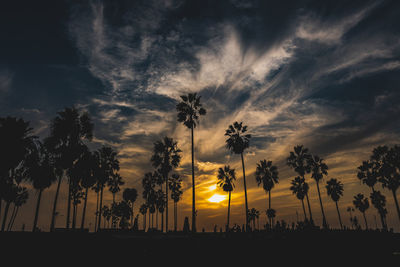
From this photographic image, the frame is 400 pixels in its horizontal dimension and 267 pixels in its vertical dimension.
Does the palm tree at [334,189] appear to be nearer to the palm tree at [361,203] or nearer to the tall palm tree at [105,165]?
the palm tree at [361,203]

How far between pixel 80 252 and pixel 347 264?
71.1 feet

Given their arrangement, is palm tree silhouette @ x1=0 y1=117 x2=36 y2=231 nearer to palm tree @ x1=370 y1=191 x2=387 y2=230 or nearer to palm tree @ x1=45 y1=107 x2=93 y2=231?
palm tree @ x1=45 y1=107 x2=93 y2=231

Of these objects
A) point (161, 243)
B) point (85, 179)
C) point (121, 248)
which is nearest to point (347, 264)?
point (161, 243)

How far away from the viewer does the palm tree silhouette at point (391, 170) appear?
145 feet

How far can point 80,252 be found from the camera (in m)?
15.3

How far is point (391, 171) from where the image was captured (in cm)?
4541

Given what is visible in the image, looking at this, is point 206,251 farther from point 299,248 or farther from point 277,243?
point 299,248

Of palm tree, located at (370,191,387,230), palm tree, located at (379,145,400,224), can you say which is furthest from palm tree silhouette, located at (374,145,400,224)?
palm tree, located at (370,191,387,230)

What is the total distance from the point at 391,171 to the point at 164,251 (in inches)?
1957

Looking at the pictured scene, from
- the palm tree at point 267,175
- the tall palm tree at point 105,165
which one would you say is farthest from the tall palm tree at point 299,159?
the tall palm tree at point 105,165

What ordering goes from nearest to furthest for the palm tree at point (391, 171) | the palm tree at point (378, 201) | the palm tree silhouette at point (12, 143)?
the palm tree silhouette at point (12, 143), the palm tree at point (391, 171), the palm tree at point (378, 201)

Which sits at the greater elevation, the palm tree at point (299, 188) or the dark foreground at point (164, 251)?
the palm tree at point (299, 188)

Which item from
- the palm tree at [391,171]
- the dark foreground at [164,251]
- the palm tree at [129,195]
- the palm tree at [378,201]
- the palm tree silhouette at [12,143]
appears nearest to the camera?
the dark foreground at [164,251]

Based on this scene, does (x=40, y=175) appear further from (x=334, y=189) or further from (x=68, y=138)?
(x=334, y=189)
